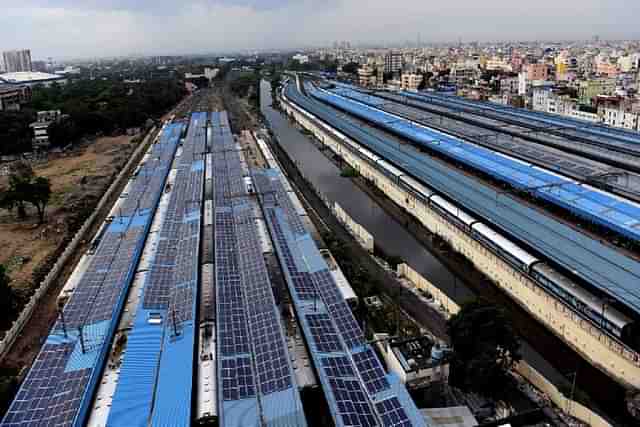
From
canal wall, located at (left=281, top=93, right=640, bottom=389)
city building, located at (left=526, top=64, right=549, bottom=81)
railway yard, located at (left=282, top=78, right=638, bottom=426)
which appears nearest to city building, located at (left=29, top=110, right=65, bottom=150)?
railway yard, located at (left=282, top=78, right=638, bottom=426)

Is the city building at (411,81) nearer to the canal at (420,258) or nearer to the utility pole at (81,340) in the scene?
the canal at (420,258)

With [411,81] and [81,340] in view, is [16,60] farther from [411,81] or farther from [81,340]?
[81,340]

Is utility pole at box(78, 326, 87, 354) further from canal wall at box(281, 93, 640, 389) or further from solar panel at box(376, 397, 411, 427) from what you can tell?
canal wall at box(281, 93, 640, 389)

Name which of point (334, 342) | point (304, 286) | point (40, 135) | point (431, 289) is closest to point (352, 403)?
point (334, 342)

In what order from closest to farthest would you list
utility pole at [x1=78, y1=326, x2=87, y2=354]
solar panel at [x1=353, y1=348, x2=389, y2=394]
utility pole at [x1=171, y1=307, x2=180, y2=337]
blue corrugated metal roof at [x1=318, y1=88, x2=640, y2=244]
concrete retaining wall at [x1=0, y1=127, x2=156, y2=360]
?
1. solar panel at [x1=353, y1=348, x2=389, y2=394]
2. utility pole at [x1=78, y1=326, x2=87, y2=354]
3. utility pole at [x1=171, y1=307, x2=180, y2=337]
4. concrete retaining wall at [x1=0, y1=127, x2=156, y2=360]
5. blue corrugated metal roof at [x1=318, y1=88, x2=640, y2=244]

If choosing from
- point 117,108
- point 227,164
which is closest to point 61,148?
point 117,108

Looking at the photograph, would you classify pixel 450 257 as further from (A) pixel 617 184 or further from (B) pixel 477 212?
(A) pixel 617 184
